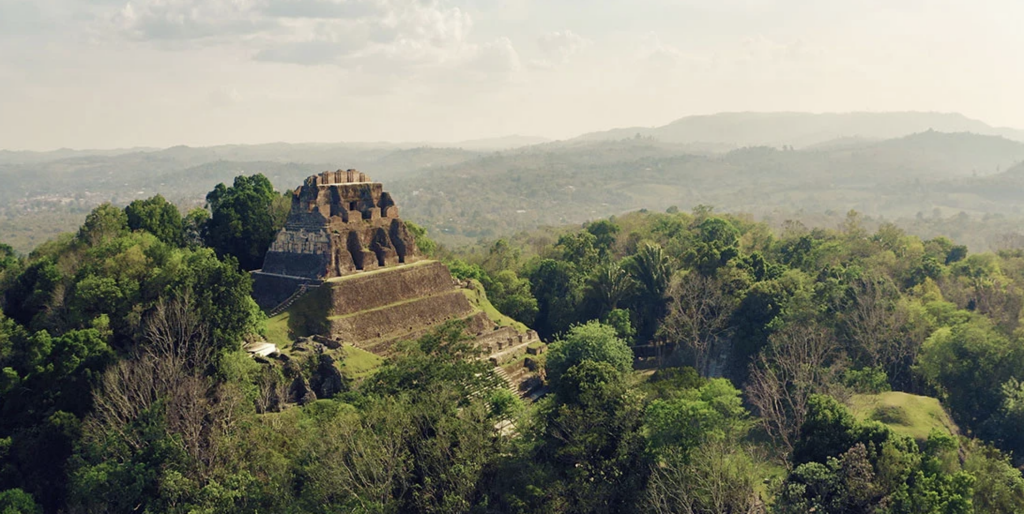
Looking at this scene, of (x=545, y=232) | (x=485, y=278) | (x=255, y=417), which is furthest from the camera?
(x=545, y=232)

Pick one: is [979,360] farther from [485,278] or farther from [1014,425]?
[485,278]

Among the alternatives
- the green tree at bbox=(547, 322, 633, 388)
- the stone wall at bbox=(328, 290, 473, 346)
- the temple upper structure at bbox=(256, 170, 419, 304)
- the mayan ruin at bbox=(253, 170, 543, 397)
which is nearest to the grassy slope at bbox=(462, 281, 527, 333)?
the mayan ruin at bbox=(253, 170, 543, 397)

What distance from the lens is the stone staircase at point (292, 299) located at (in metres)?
33.1

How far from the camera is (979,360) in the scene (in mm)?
31406

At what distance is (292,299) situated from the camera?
1324 inches

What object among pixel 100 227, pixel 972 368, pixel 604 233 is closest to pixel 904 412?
pixel 972 368

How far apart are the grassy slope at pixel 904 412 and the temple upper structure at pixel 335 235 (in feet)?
75.0

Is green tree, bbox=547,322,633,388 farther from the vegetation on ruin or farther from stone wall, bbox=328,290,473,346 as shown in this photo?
stone wall, bbox=328,290,473,346

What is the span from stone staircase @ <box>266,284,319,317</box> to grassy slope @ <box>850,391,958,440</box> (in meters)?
24.3

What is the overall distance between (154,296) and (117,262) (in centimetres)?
242

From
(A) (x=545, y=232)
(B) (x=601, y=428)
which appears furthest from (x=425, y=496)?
(A) (x=545, y=232)

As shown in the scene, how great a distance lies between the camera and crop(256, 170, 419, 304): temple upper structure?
114 ft

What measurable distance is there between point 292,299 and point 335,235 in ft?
12.2

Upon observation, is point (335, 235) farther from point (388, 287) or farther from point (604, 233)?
point (604, 233)
